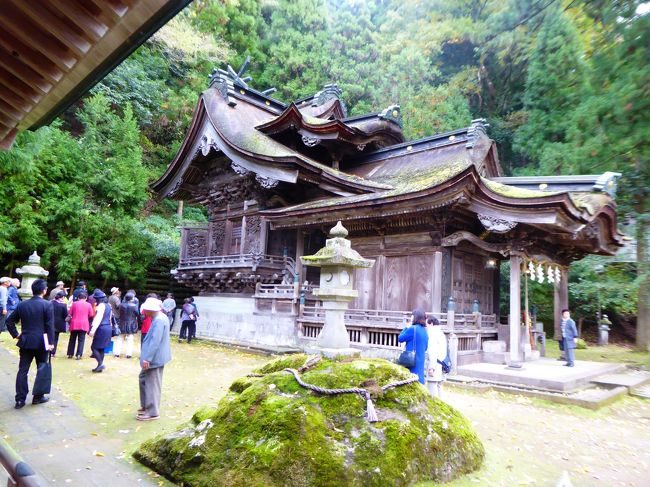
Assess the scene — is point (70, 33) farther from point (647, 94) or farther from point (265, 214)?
point (265, 214)

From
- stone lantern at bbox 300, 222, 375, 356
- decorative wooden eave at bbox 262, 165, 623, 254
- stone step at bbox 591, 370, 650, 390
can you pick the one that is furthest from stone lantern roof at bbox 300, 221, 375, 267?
stone step at bbox 591, 370, 650, 390

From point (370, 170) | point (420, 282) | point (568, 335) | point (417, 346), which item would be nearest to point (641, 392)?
point (568, 335)

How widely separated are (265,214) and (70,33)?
11746mm

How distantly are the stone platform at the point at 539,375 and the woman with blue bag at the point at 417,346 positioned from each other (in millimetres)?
4134

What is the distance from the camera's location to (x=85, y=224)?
58.3ft

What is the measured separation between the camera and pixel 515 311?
10.2 m

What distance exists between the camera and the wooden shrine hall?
→ 34.5ft

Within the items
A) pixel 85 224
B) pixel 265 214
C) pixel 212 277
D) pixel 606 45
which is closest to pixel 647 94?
pixel 606 45

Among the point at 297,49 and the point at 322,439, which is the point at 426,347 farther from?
the point at 297,49

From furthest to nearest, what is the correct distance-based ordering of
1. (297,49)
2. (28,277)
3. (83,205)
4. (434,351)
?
(297,49) < (83,205) < (28,277) < (434,351)

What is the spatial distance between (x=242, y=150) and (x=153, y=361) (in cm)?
1003

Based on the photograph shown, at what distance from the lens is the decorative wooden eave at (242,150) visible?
13828mm

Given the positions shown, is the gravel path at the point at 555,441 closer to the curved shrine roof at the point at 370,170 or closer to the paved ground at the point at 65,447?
the paved ground at the point at 65,447

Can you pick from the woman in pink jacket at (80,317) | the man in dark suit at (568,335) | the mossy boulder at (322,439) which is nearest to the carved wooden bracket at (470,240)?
the man in dark suit at (568,335)
